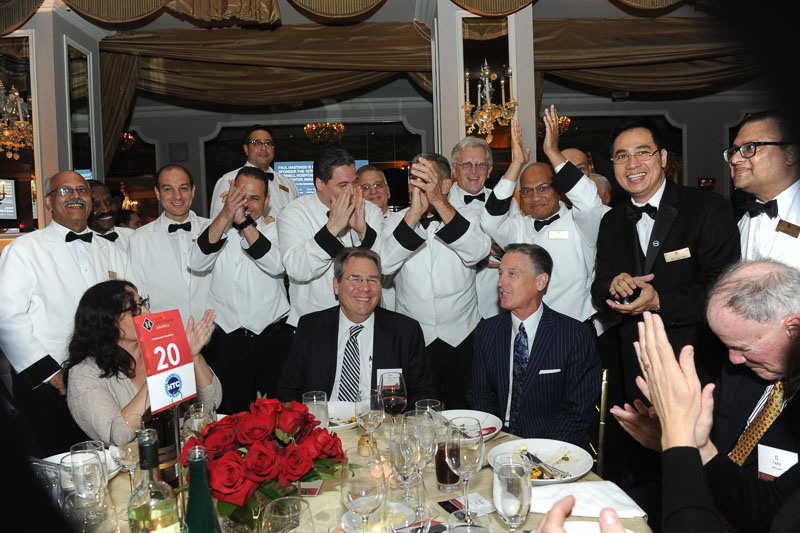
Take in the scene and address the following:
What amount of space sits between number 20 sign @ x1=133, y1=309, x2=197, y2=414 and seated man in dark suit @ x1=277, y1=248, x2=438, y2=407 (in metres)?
1.15

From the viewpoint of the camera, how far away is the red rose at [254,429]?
1379 millimetres

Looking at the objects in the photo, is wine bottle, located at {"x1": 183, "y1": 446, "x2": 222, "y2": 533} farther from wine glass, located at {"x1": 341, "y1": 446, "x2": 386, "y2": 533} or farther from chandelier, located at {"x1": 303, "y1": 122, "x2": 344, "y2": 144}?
chandelier, located at {"x1": 303, "y1": 122, "x2": 344, "y2": 144}

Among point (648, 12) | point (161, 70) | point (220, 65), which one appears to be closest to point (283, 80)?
point (220, 65)

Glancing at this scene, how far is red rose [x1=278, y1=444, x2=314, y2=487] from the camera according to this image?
4.37 feet

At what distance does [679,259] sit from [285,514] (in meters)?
2.18

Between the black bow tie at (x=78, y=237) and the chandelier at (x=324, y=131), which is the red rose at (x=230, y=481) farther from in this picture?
the chandelier at (x=324, y=131)

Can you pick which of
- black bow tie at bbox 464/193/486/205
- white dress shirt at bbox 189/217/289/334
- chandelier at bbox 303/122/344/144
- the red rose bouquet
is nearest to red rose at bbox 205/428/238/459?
the red rose bouquet

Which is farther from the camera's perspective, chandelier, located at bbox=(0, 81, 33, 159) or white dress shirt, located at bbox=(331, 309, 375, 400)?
chandelier, located at bbox=(0, 81, 33, 159)

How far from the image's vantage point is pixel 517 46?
4.76m

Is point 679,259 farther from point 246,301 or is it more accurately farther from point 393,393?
point 246,301

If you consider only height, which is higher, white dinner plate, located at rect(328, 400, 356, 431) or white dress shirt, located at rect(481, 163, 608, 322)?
white dress shirt, located at rect(481, 163, 608, 322)

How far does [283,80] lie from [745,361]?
640 centimetres

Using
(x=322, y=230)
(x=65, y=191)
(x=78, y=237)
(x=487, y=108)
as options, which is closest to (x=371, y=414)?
(x=322, y=230)

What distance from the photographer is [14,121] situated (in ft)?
16.5
